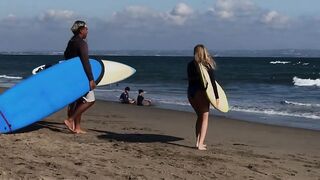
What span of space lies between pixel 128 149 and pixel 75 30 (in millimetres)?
2072

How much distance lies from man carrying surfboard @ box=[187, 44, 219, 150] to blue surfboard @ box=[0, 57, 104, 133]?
5.76 feet

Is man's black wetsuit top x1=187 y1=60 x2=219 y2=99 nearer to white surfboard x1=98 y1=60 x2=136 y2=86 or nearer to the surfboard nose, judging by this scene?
white surfboard x1=98 y1=60 x2=136 y2=86

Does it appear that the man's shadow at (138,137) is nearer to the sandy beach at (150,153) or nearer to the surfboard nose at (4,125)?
the sandy beach at (150,153)

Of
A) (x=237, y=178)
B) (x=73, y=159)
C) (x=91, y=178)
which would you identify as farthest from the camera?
(x=73, y=159)

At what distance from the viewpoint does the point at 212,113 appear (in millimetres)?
14156

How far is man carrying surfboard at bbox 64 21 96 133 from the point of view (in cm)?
771

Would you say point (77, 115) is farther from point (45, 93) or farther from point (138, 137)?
point (138, 137)

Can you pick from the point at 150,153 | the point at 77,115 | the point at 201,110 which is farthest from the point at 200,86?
the point at 77,115

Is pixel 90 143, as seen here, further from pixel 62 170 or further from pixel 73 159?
pixel 62 170

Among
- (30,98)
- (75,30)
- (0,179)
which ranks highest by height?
(75,30)

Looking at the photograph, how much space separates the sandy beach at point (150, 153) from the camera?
Answer: 535 centimetres

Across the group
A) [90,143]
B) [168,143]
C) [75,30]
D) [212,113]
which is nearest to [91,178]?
[90,143]

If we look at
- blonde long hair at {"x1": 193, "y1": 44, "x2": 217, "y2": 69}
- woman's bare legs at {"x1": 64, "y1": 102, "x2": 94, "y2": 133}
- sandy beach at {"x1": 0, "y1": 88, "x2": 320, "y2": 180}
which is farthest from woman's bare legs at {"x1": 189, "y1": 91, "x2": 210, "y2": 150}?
woman's bare legs at {"x1": 64, "y1": 102, "x2": 94, "y2": 133}

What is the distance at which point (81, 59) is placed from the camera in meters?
7.77
